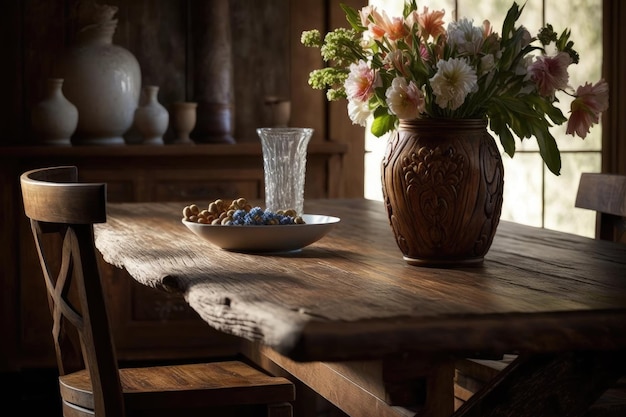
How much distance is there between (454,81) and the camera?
1562mm

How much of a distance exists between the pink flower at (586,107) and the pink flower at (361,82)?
31 centimetres

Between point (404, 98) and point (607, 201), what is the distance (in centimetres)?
104

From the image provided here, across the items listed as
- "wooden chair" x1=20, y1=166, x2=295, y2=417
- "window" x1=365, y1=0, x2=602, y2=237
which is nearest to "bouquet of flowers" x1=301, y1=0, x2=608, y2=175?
"wooden chair" x1=20, y1=166, x2=295, y2=417

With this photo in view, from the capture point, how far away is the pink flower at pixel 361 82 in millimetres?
1631

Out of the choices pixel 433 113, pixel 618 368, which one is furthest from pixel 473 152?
pixel 618 368

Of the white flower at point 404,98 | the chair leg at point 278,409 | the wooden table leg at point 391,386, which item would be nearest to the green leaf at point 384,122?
the white flower at point 404,98

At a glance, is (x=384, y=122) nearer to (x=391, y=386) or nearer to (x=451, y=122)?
(x=451, y=122)

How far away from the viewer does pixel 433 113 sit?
65.1 inches

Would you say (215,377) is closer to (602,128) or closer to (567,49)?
(567,49)

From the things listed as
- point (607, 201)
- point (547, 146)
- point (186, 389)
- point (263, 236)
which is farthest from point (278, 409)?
point (607, 201)

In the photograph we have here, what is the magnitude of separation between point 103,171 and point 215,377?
81.6 inches

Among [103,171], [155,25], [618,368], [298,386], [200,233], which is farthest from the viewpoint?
[155,25]

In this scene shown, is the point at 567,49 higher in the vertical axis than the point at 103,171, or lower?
higher

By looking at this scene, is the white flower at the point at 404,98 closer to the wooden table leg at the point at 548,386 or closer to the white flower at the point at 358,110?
the white flower at the point at 358,110
